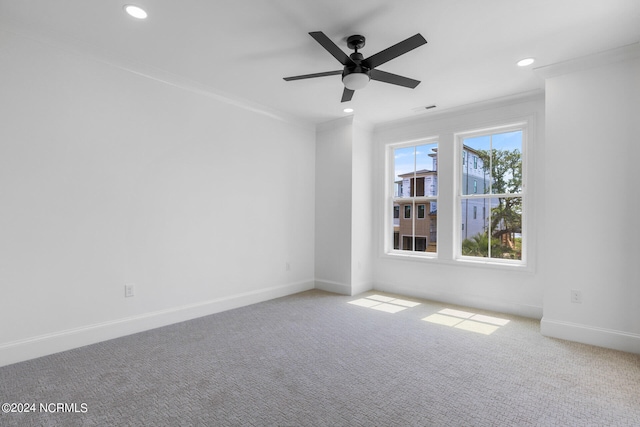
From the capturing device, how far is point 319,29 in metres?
2.56

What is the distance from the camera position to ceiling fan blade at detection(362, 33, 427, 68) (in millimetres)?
2199

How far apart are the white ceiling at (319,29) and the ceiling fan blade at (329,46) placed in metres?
0.22

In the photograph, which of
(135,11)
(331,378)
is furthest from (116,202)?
(331,378)

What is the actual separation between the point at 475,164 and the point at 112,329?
4621mm

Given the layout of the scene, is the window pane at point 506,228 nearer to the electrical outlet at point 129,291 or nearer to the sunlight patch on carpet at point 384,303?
the sunlight patch on carpet at point 384,303

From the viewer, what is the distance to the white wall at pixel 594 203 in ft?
9.42

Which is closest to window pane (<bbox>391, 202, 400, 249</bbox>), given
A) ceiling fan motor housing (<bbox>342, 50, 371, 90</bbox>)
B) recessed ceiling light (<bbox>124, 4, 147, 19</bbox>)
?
ceiling fan motor housing (<bbox>342, 50, 371, 90</bbox>)

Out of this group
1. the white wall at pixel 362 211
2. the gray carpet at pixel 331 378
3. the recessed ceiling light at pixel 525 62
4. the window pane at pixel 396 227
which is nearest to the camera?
the gray carpet at pixel 331 378

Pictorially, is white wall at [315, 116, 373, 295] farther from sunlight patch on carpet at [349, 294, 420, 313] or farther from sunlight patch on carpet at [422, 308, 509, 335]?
sunlight patch on carpet at [422, 308, 509, 335]

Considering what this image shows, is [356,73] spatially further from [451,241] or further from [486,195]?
[451,241]

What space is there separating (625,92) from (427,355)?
9.56 feet

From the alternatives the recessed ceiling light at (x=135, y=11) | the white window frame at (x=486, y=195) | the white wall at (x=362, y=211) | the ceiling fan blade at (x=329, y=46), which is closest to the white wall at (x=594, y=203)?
the white window frame at (x=486, y=195)

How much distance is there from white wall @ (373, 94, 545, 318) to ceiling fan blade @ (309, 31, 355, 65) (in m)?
2.41

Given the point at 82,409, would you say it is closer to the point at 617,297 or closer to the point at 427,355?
the point at 427,355
